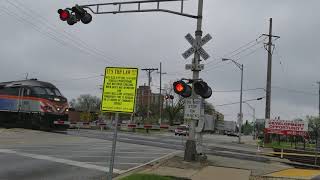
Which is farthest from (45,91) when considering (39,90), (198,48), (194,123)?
(194,123)

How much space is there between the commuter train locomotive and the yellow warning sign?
2496 centimetres

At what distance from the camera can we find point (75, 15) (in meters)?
18.5

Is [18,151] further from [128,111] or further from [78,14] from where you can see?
[128,111]

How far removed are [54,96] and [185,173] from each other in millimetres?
20925

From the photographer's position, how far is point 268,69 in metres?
48.5

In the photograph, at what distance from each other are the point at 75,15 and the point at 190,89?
5.46 meters

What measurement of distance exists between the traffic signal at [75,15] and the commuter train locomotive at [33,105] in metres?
15.3

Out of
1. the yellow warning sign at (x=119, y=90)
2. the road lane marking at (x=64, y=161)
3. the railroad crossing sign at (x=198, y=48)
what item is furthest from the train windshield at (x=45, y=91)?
the yellow warning sign at (x=119, y=90)

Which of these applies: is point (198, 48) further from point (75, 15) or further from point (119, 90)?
point (119, 90)

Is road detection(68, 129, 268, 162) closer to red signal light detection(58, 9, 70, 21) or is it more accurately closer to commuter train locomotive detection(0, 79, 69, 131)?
commuter train locomotive detection(0, 79, 69, 131)

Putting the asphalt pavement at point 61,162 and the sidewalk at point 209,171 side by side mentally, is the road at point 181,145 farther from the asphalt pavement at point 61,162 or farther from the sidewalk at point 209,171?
the sidewalk at point 209,171

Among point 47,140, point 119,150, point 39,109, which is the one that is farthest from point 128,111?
point 39,109

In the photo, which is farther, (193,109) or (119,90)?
(193,109)

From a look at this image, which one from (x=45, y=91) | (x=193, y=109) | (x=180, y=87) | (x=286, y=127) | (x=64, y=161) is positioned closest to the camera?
(x=64, y=161)
